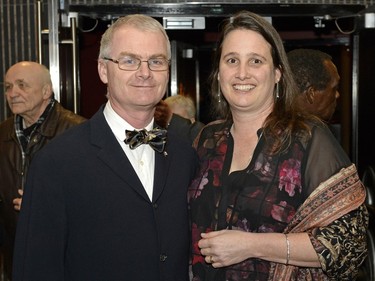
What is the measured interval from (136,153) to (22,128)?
7.10 ft

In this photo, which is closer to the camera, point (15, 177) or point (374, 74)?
point (15, 177)

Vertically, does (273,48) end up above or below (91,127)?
above

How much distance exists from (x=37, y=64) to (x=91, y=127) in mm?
2371

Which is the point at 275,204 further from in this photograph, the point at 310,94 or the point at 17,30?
the point at 17,30

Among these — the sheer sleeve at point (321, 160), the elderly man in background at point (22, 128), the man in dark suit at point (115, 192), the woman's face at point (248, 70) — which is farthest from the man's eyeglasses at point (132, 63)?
the elderly man in background at point (22, 128)

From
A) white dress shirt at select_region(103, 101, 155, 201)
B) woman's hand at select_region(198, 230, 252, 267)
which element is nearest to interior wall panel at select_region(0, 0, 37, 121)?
white dress shirt at select_region(103, 101, 155, 201)

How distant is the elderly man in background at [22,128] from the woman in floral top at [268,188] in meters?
1.85

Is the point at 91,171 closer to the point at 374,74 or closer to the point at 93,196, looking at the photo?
the point at 93,196

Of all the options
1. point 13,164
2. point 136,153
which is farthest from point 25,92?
point 136,153

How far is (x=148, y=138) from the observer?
8.33 ft

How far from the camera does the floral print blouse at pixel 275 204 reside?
2.47 m

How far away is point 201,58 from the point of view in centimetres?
783

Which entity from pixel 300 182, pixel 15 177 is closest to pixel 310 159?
pixel 300 182

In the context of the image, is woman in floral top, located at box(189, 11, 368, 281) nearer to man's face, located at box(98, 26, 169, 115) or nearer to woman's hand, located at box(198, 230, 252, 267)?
woman's hand, located at box(198, 230, 252, 267)
